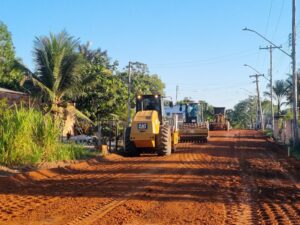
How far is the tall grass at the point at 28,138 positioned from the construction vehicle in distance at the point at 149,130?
5.38m

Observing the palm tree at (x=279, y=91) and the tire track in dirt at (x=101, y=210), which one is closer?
the tire track in dirt at (x=101, y=210)

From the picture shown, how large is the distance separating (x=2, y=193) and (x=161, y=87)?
100612 mm

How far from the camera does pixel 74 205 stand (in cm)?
969

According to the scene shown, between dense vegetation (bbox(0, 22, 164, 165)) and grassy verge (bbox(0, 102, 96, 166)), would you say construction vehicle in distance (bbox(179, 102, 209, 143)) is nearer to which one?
dense vegetation (bbox(0, 22, 164, 165))

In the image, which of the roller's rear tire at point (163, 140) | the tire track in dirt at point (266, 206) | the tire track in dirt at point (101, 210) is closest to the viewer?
the tire track in dirt at point (101, 210)

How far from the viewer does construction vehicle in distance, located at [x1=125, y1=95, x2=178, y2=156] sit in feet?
76.0

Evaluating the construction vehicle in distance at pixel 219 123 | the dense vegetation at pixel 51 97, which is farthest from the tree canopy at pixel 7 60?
the construction vehicle in distance at pixel 219 123

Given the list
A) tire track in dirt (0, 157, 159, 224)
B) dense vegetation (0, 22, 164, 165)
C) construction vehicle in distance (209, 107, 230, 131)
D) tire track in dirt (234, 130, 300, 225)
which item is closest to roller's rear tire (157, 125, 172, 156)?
dense vegetation (0, 22, 164, 165)

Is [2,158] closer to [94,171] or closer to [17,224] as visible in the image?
[94,171]

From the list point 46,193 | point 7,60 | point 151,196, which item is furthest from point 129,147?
point 7,60

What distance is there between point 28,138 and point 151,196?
6842 mm

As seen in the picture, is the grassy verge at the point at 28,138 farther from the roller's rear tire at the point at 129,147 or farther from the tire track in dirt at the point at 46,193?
the roller's rear tire at the point at 129,147

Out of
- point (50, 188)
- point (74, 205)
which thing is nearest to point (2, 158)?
point (50, 188)

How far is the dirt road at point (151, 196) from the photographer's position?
855cm
